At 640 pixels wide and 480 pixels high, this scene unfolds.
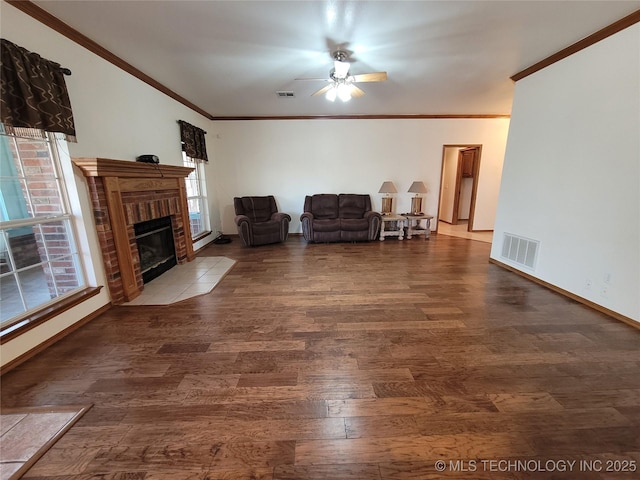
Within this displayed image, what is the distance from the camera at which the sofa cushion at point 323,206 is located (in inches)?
217

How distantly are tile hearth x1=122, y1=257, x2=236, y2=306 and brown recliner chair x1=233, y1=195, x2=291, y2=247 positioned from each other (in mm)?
803

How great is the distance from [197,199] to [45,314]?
10.9 ft

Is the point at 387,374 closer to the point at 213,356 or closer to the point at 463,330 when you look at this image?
the point at 463,330

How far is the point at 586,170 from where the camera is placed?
2.57 metres

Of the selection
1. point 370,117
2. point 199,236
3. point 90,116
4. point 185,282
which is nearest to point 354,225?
point 370,117

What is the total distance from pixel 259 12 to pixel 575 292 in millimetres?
4096

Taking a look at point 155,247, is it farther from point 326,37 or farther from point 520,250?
point 520,250

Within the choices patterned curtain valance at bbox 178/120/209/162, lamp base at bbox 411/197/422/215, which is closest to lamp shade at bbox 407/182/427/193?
lamp base at bbox 411/197/422/215

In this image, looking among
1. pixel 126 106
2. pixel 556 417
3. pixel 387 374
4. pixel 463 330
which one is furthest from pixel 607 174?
pixel 126 106

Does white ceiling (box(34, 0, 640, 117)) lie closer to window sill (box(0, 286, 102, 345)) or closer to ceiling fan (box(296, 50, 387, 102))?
ceiling fan (box(296, 50, 387, 102))

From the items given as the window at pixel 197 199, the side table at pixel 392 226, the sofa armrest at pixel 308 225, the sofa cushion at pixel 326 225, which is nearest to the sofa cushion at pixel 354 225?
the sofa cushion at pixel 326 225

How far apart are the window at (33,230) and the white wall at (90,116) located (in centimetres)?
12

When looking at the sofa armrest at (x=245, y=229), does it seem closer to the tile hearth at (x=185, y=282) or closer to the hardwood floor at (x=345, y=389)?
the tile hearth at (x=185, y=282)

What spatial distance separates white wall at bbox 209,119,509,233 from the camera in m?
5.50
